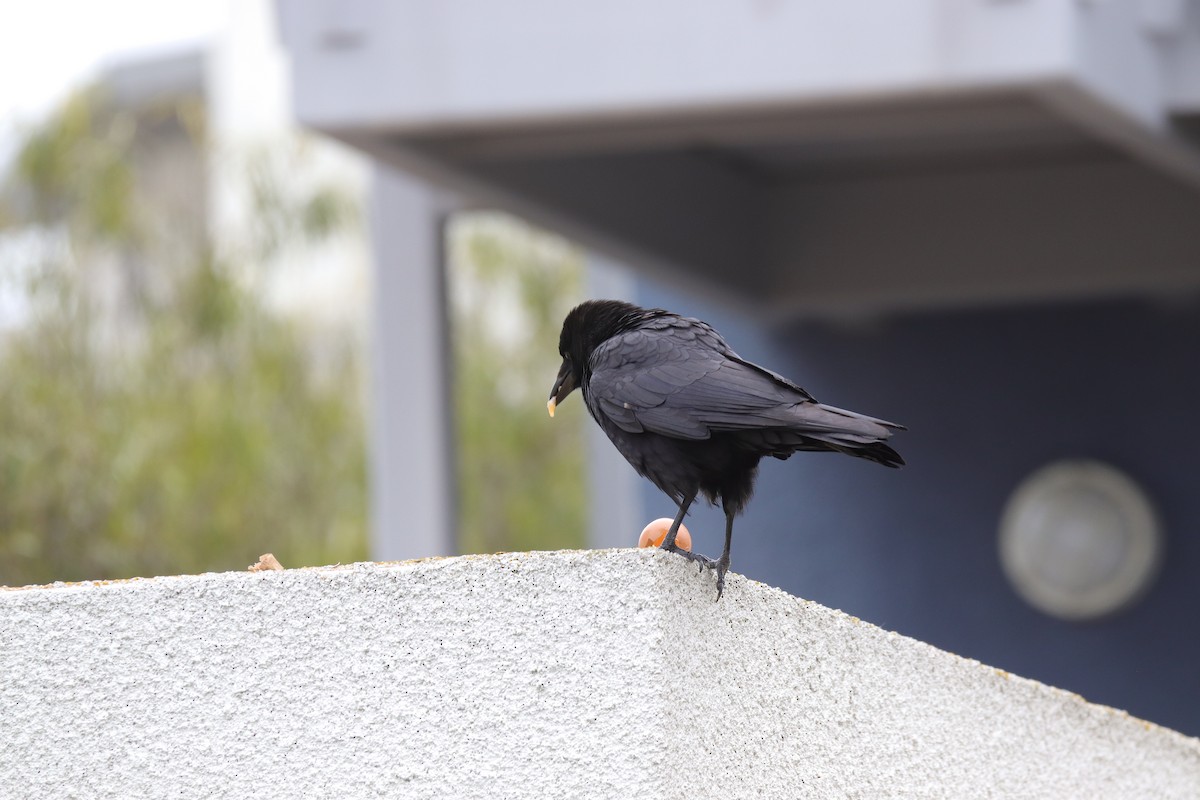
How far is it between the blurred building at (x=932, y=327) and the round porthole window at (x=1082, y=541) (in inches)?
0.4

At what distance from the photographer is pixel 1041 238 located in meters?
6.55

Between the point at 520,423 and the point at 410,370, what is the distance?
10.7 ft

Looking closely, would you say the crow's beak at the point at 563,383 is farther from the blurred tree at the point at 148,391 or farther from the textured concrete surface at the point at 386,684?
the blurred tree at the point at 148,391

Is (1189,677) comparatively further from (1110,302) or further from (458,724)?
(458,724)

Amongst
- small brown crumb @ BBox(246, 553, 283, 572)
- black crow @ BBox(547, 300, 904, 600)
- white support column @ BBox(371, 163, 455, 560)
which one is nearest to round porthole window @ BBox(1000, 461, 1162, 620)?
white support column @ BBox(371, 163, 455, 560)

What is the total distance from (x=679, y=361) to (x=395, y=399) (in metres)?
3.58

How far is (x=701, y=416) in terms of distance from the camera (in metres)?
2.49

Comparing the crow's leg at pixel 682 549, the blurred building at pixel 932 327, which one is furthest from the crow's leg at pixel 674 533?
the blurred building at pixel 932 327

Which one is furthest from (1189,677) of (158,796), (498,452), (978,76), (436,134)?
(158,796)

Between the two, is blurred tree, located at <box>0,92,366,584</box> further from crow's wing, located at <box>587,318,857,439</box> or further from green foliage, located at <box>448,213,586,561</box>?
crow's wing, located at <box>587,318,857,439</box>

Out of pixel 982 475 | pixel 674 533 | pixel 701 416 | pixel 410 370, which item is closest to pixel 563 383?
pixel 701 416

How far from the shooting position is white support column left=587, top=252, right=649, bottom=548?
7.45 metres

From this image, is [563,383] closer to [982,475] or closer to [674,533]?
[674,533]

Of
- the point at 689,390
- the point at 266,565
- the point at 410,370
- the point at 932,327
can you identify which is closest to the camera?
the point at 266,565
